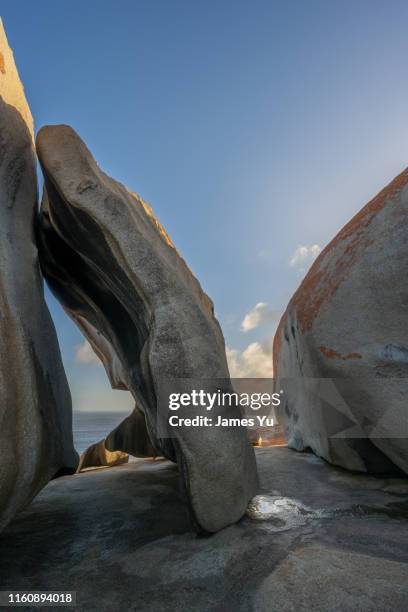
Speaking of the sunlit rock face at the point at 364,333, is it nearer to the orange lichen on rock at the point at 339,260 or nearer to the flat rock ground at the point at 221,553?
the orange lichen on rock at the point at 339,260

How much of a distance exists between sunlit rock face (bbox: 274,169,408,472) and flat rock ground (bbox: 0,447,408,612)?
2.06ft

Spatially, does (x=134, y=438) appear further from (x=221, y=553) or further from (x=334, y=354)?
(x=221, y=553)

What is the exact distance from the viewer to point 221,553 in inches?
92.4

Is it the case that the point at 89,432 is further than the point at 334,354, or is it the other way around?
the point at 89,432

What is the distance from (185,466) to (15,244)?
86.8 inches

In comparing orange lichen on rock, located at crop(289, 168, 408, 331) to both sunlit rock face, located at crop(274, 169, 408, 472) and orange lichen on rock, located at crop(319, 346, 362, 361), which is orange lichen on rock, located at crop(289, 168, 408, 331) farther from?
orange lichen on rock, located at crop(319, 346, 362, 361)

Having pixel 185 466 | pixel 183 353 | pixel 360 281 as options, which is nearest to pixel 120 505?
pixel 185 466

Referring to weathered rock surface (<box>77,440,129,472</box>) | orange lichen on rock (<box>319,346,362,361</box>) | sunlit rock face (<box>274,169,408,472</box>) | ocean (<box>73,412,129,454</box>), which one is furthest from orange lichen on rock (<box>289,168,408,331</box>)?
ocean (<box>73,412,129,454</box>)

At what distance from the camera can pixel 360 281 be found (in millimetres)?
3621

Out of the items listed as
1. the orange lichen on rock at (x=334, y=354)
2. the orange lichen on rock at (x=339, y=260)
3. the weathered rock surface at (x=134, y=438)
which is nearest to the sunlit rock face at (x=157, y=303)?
the orange lichen on rock at (x=334, y=354)

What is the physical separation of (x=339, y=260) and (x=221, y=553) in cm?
296

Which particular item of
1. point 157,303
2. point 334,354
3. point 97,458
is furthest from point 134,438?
point 157,303

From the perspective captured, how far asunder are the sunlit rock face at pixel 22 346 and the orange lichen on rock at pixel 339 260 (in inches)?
107

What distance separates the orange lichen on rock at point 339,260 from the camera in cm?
370
